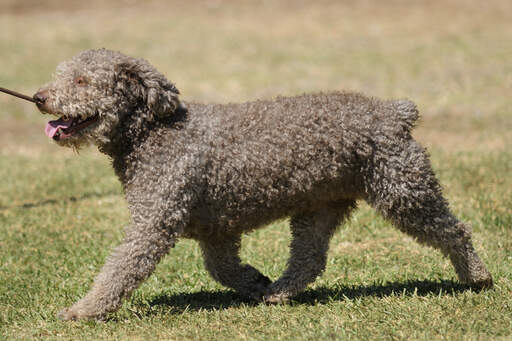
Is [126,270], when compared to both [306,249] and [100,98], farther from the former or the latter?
[306,249]

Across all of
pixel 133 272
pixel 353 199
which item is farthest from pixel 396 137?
pixel 133 272

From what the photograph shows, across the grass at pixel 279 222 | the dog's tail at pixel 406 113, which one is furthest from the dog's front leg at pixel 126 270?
the dog's tail at pixel 406 113

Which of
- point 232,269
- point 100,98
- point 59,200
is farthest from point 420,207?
point 59,200

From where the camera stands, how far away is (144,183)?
5.07 metres

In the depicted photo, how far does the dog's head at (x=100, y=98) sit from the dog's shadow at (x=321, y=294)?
1.41m

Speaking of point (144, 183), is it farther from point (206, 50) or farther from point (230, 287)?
point (206, 50)

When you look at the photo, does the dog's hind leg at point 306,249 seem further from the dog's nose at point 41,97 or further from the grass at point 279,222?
the dog's nose at point 41,97

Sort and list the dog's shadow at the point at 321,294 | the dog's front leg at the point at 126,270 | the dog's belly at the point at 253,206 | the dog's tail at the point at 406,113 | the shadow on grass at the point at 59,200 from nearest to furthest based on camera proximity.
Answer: the dog's front leg at the point at 126,270 → the dog's belly at the point at 253,206 → the dog's tail at the point at 406,113 → the dog's shadow at the point at 321,294 → the shadow on grass at the point at 59,200

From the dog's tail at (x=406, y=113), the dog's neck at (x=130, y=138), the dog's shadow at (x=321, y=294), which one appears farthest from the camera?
the dog's shadow at (x=321, y=294)

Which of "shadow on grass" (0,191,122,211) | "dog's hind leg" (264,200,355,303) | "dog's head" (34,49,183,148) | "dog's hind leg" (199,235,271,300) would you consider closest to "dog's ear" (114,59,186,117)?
"dog's head" (34,49,183,148)

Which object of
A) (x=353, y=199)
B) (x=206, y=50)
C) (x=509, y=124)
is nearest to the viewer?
(x=353, y=199)

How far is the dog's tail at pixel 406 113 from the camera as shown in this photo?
534 centimetres

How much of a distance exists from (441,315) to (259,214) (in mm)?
1440

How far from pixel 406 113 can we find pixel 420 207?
69cm
